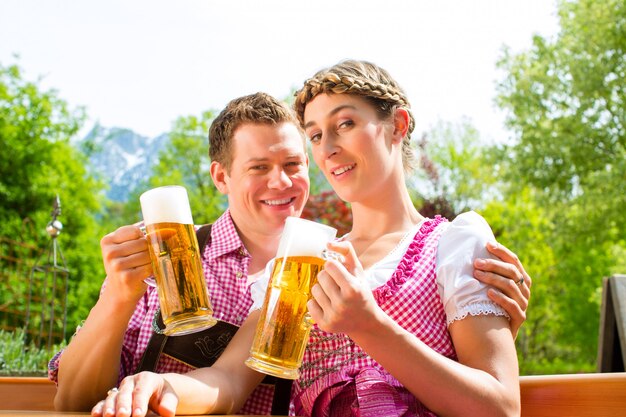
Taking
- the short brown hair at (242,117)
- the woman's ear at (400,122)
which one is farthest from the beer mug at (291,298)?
the short brown hair at (242,117)

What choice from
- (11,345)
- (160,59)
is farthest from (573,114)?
(160,59)

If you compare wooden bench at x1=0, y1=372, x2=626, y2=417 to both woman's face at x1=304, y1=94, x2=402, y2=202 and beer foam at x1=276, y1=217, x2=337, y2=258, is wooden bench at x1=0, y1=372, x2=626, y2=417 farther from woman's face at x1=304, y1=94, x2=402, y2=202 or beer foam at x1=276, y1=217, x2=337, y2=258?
beer foam at x1=276, y1=217, x2=337, y2=258

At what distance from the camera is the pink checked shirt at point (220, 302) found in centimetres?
236

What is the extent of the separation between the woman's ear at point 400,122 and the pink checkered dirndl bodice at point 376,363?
0.31m

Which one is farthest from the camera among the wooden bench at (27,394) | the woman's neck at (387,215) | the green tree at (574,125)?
the green tree at (574,125)

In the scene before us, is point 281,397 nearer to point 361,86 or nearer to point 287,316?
point 287,316

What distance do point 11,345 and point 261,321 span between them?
5.62 m

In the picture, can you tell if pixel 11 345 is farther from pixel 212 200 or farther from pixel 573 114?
pixel 212 200

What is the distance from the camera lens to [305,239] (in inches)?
63.4

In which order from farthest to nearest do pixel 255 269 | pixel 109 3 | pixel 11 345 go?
pixel 109 3 < pixel 11 345 < pixel 255 269

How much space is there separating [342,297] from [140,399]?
487 mm

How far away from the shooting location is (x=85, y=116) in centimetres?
2562

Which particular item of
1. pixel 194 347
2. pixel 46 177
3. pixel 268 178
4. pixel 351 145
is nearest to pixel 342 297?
pixel 351 145

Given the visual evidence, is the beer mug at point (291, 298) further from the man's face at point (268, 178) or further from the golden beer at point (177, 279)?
the man's face at point (268, 178)
